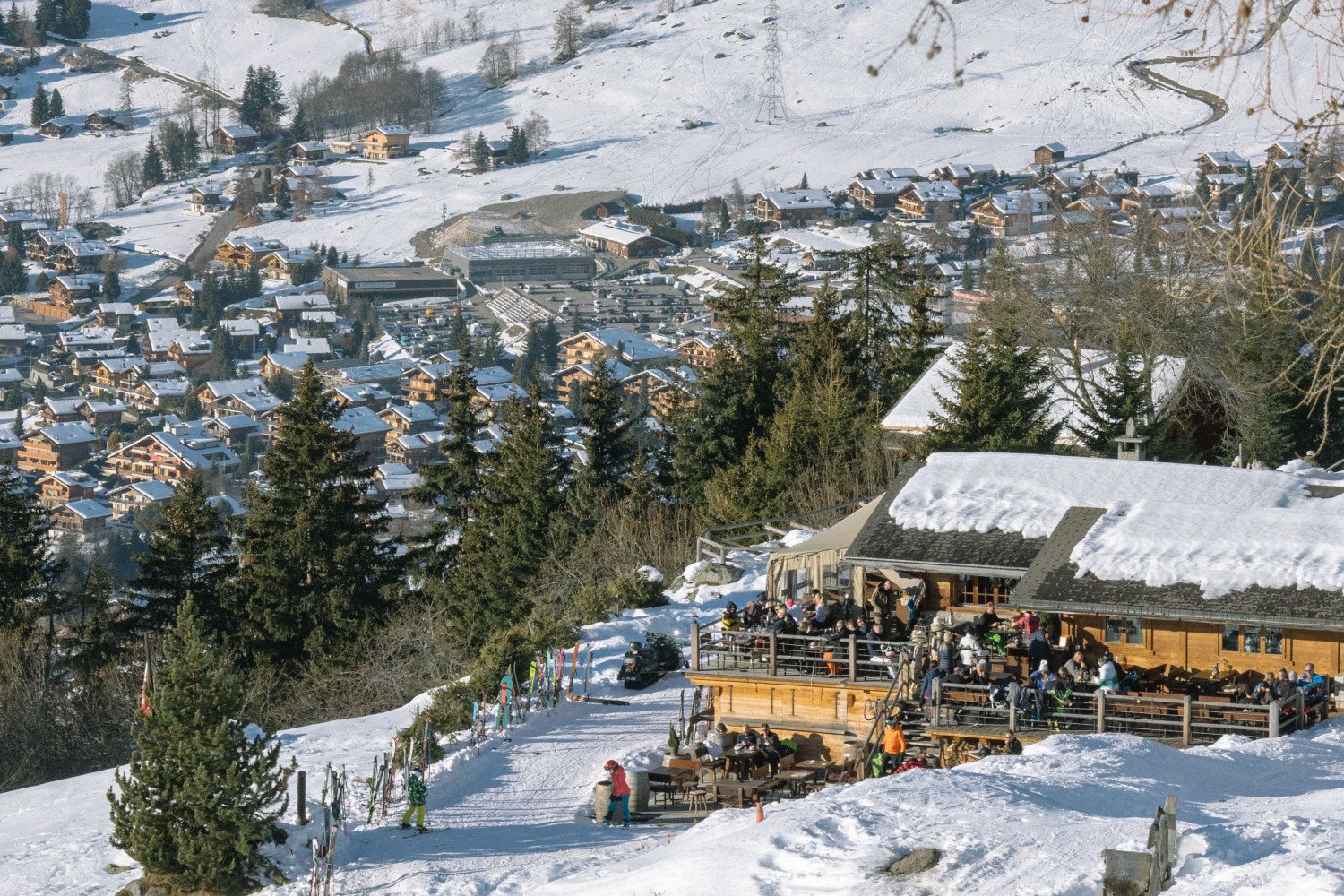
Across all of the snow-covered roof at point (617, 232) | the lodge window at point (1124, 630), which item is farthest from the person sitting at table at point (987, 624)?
the snow-covered roof at point (617, 232)

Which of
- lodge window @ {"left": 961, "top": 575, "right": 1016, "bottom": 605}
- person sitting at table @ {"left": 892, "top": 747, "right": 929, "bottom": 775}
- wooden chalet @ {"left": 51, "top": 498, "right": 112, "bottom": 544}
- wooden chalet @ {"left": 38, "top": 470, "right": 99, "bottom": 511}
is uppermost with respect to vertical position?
lodge window @ {"left": 961, "top": 575, "right": 1016, "bottom": 605}

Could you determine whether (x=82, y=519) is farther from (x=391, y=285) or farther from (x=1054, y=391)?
(x=1054, y=391)

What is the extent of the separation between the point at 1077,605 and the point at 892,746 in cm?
232

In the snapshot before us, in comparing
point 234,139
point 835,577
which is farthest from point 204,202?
point 835,577

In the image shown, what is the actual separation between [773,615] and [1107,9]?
40.5 ft

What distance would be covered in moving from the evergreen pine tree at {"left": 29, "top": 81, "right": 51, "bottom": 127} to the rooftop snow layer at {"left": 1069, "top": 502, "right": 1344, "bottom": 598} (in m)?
163

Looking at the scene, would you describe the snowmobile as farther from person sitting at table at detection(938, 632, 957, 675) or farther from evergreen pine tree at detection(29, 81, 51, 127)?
evergreen pine tree at detection(29, 81, 51, 127)

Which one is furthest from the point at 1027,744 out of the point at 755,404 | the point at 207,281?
the point at 207,281

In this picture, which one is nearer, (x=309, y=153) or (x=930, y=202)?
(x=930, y=202)

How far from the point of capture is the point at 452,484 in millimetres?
35438

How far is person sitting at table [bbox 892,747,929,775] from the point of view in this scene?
1622 centimetres

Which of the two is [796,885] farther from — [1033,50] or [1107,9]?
[1033,50]

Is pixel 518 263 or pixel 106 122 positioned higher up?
pixel 106 122

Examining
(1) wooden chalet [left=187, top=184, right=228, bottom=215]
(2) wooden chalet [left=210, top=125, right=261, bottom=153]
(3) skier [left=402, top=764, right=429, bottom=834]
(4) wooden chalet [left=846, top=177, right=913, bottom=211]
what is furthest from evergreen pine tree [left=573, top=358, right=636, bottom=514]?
(2) wooden chalet [left=210, top=125, right=261, bottom=153]
